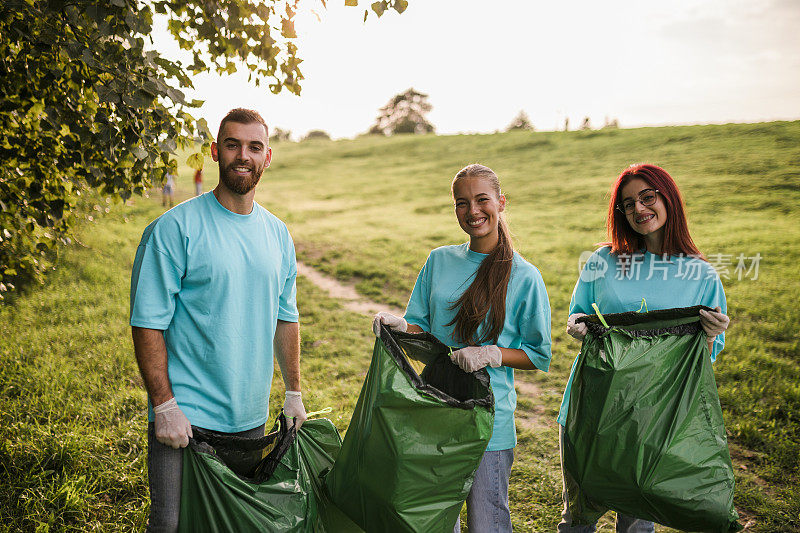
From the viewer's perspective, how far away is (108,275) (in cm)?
764

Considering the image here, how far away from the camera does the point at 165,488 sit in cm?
185

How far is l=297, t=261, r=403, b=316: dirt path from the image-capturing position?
758cm

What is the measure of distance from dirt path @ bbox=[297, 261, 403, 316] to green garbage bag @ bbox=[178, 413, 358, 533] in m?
5.01

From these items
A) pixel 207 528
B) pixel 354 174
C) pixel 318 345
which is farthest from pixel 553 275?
pixel 354 174

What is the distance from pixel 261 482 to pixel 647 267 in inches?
76.0

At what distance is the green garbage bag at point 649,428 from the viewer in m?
1.93

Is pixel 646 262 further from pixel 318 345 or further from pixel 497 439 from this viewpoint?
pixel 318 345

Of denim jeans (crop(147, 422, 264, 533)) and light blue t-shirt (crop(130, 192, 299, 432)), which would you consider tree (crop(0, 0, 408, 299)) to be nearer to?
light blue t-shirt (crop(130, 192, 299, 432))

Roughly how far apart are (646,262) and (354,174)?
71.8 feet

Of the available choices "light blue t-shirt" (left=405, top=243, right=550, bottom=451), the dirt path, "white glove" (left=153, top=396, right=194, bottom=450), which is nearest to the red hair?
"light blue t-shirt" (left=405, top=243, right=550, bottom=451)

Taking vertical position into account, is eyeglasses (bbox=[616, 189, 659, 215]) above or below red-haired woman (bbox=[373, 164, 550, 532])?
above

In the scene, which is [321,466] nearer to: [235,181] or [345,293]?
[235,181]

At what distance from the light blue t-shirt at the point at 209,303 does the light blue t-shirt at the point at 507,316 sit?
72 centimetres

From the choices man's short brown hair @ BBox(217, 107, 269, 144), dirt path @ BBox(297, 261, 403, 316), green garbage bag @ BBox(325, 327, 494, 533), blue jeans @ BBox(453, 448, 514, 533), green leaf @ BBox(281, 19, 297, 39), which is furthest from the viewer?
dirt path @ BBox(297, 261, 403, 316)
